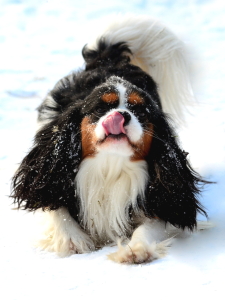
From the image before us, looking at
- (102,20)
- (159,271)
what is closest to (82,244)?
(159,271)

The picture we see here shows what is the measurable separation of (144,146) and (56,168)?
521 mm

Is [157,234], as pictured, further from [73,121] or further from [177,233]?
[73,121]

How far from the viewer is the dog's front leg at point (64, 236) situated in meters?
2.99

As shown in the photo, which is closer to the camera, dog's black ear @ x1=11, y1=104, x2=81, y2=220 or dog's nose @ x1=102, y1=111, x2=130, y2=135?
dog's nose @ x1=102, y1=111, x2=130, y2=135

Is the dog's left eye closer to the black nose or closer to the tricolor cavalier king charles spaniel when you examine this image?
the tricolor cavalier king charles spaniel

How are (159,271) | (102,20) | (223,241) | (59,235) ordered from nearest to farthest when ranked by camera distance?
(159,271) → (223,241) → (59,235) → (102,20)

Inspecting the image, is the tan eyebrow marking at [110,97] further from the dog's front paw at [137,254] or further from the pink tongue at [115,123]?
the dog's front paw at [137,254]

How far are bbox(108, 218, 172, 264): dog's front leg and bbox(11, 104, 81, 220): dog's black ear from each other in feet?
1.56

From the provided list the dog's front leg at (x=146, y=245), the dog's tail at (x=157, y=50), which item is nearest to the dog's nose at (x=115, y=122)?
the dog's front leg at (x=146, y=245)

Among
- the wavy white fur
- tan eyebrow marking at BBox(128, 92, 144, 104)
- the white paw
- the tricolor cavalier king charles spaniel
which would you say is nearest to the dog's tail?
the tricolor cavalier king charles spaniel

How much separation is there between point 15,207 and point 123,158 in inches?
44.3

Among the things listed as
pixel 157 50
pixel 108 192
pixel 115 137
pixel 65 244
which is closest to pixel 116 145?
pixel 115 137

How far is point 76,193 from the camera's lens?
123 inches

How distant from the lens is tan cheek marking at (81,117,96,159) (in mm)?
2936
